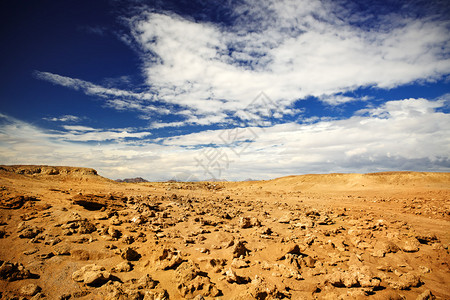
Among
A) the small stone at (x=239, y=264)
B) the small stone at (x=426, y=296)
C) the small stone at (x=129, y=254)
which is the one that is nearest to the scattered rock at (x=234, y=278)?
the small stone at (x=239, y=264)

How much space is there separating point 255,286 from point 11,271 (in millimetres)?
5388

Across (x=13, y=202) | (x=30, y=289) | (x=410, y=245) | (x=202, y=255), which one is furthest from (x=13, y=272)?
(x=410, y=245)

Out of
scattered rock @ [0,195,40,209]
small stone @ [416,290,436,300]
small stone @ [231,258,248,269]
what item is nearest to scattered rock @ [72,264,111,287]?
small stone @ [231,258,248,269]

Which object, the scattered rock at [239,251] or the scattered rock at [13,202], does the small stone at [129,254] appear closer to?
the scattered rock at [239,251]

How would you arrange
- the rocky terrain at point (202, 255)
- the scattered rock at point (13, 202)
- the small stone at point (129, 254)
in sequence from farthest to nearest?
the scattered rock at point (13, 202) < the small stone at point (129, 254) < the rocky terrain at point (202, 255)

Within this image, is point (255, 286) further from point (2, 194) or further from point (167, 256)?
point (2, 194)

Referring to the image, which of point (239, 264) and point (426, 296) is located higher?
point (239, 264)

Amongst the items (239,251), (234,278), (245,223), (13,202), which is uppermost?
(13,202)

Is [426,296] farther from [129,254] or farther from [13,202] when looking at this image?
[13,202]

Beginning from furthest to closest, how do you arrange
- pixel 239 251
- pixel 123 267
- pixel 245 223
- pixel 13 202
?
pixel 245 223 < pixel 13 202 < pixel 239 251 < pixel 123 267

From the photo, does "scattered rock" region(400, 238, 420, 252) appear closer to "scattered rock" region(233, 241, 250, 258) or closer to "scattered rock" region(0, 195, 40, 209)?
"scattered rock" region(233, 241, 250, 258)

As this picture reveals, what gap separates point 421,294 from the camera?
4543 mm

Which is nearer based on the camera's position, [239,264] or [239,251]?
[239,264]

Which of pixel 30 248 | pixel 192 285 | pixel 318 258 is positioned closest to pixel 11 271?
pixel 30 248
